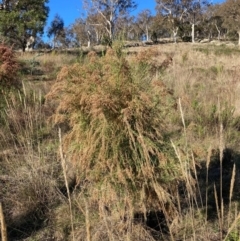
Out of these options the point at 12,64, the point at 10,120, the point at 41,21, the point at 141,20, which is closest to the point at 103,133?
the point at 10,120

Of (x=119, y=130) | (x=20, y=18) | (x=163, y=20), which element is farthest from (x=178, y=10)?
(x=119, y=130)

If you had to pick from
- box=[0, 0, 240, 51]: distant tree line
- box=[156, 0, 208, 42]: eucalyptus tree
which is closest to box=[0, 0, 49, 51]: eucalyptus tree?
box=[0, 0, 240, 51]: distant tree line

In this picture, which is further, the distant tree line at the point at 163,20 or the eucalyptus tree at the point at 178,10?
the eucalyptus tree at the point at 178,10

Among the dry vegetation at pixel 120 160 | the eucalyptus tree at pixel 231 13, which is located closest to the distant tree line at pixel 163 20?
the eucalyptus tree at pixel 231 13

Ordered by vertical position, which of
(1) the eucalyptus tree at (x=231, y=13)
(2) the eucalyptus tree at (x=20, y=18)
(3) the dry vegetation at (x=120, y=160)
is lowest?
(3) the dry vegetation at (x=120, y=160)

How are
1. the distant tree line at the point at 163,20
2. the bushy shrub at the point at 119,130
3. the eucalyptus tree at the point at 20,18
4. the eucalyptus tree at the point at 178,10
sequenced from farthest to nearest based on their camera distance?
the eucalyptus tree at the point at 178,10, the distant tree line at the point at 163,20, the eucalyptus tree at the point at 20,18, the bushy shrub at the point at 119,130

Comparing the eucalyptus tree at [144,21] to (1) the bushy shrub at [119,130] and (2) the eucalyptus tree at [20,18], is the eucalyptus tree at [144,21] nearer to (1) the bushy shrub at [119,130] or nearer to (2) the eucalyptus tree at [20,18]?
(2) the eucalyptus tree at [20,18]

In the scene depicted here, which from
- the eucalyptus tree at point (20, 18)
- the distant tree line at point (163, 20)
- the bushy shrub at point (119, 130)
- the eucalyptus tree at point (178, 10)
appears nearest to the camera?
the bushy shrub at point (119, 130)

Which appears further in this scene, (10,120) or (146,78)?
(10,120)

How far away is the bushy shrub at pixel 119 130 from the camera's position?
8.87ft

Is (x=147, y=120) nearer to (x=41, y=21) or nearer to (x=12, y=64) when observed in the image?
(x=12, y=64)

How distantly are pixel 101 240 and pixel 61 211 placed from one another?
28.4 inches

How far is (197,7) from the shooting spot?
197 ft

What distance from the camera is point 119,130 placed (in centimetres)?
274
